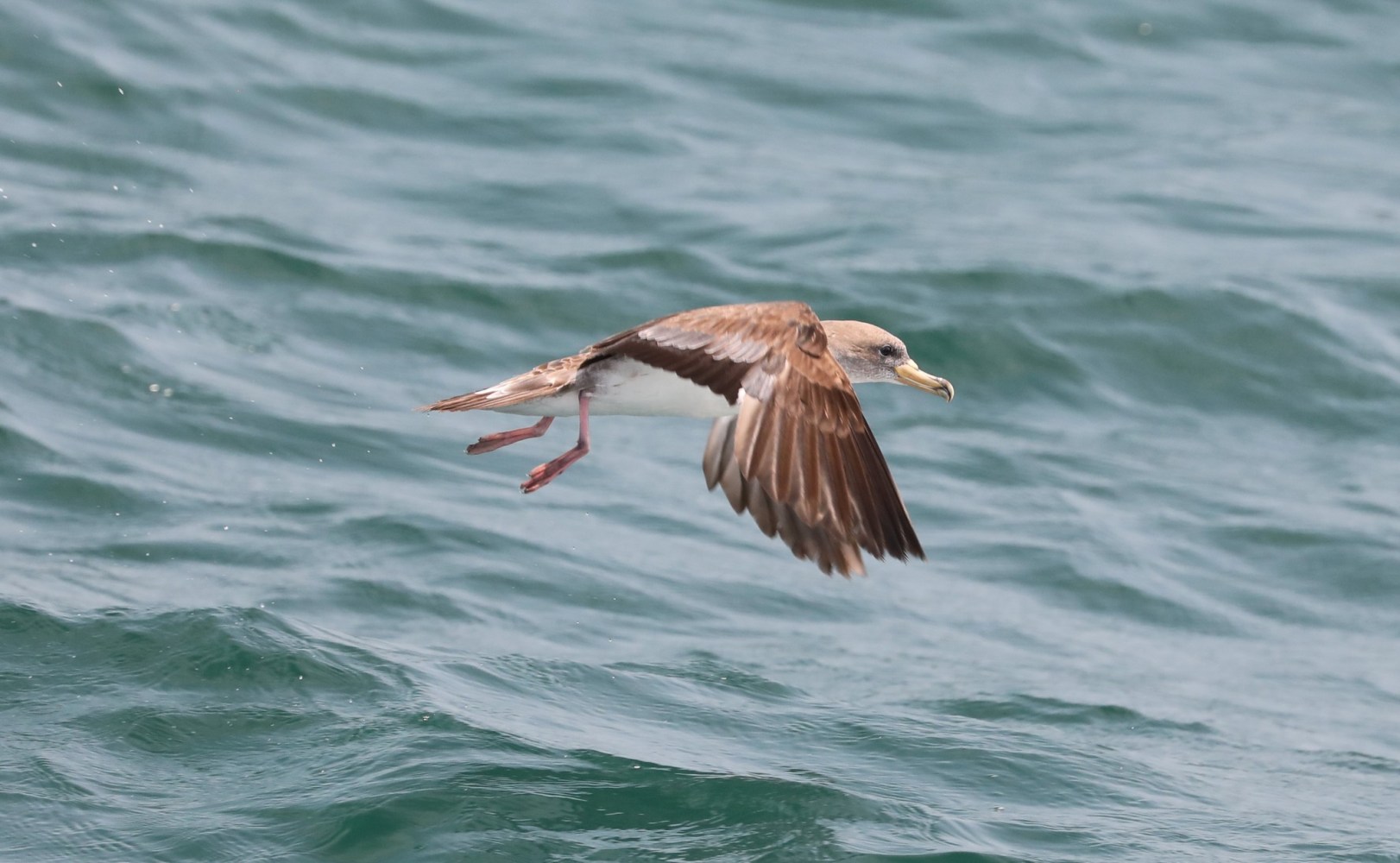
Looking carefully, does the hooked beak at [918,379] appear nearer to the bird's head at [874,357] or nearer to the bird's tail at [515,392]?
the bird's head at [874,357]

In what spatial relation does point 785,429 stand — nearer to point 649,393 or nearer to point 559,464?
point 649,393

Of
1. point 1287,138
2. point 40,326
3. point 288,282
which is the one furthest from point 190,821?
point 1287,138

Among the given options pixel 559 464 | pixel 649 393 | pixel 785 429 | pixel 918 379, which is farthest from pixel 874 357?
pixel 785 429

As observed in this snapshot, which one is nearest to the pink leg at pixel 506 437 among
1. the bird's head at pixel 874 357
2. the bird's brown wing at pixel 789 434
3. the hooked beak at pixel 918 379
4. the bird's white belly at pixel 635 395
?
the bird's white belly at pixel 635 395

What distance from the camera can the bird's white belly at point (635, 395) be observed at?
7.21 m

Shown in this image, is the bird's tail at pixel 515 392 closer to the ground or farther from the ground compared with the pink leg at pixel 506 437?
farther from the ground

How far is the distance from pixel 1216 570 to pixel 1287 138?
8.36 m

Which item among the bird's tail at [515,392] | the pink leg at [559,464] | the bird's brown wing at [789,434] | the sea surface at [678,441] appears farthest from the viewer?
the sea surface at [678,441]

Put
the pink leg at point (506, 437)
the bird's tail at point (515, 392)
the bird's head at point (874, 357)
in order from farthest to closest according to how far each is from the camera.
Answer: the bird's head at point (874, 357) → the pink leg at point (506, 437) → the bird's tail at point (515, 392)

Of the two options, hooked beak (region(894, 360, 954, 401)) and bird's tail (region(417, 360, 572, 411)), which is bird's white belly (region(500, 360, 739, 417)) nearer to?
bird's tail (region(417, 360, 572, 411))

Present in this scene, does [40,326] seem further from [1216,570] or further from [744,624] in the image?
[1216,570]

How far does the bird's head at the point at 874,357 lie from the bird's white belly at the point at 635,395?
101 centimetres

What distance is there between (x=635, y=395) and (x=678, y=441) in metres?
6.02

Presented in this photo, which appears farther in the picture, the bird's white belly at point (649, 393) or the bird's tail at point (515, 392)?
the bird's white belly at point (649, 393)
